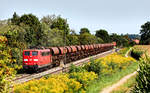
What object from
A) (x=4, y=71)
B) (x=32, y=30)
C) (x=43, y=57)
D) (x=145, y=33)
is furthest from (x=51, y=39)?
(x=145, y=33)

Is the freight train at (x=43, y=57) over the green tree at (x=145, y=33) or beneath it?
beneath

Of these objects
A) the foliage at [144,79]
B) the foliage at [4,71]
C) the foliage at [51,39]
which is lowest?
the foliage at [144,79]

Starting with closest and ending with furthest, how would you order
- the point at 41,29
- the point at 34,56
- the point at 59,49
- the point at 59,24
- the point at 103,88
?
the point at 103,88
the point at 34,56
the point at 59,49
the point at 41,29
the point at 59,24

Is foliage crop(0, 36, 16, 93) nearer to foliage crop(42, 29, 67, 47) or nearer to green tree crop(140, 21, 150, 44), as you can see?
foliage crop(42, 29, 67, 47)

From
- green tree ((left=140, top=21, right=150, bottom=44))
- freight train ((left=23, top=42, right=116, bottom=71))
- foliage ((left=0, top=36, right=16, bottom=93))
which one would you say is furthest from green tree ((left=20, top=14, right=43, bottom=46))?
green tree ((left=140, top=21, right=150, bottom=44))

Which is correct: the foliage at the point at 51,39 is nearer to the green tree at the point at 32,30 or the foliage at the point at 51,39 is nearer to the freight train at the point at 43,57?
the green tree at the point at 32,30

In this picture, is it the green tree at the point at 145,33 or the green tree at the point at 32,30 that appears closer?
the green tree at the point at 32,30

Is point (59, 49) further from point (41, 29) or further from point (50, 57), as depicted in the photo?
point (41, 29)

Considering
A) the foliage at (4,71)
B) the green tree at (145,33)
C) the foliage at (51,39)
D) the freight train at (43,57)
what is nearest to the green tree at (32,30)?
the foliage at (51,39)

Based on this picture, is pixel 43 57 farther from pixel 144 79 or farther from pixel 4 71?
pixel 4 71

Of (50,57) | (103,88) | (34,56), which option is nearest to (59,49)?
(50,57)

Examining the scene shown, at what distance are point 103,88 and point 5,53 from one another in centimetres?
1521

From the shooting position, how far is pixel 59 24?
80.8m

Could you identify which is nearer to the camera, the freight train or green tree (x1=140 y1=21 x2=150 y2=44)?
the freight train
